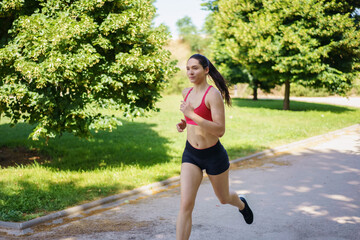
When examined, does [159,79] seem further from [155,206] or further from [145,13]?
[155,206]

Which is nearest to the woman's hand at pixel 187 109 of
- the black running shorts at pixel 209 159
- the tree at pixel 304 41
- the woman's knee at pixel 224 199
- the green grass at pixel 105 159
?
the black running shorts at pixel 209 159

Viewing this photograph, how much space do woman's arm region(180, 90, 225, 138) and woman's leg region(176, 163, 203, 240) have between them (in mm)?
494

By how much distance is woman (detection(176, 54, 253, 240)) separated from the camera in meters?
3.65

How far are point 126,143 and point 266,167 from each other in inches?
198

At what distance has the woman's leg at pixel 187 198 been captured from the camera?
3678mm

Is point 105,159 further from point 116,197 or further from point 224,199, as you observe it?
point 224,199

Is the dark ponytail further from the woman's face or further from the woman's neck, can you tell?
the woman's neck

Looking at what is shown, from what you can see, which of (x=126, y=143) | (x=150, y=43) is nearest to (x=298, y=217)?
(x=150, y=43)

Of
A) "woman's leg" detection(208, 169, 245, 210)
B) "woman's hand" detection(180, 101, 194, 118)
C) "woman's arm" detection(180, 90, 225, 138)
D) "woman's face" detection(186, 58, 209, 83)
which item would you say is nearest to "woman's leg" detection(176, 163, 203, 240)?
"woman's leg" detection(208, 169, 245, 210)

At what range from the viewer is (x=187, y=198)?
3.73m

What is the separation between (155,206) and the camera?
19.2 ft

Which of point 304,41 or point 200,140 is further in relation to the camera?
point 304,41

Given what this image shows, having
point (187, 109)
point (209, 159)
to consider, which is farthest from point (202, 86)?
point (209, 159)

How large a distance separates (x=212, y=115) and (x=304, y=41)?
18.4 m
